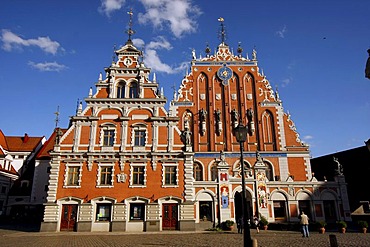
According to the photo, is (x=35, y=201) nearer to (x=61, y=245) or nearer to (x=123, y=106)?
(x=123, y=106)

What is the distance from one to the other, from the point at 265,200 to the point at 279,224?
2.97 m

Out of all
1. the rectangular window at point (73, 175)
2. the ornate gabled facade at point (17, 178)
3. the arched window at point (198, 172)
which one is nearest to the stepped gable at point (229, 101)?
the arched window at point (198, 172)

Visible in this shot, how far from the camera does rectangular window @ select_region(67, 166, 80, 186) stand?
84.7 feet

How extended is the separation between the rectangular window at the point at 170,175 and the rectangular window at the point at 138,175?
2.19 m

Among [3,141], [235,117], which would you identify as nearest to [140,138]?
[235,117]

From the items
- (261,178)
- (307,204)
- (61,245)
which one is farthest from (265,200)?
(61,245)

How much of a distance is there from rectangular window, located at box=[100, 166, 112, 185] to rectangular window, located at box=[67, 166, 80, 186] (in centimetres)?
220

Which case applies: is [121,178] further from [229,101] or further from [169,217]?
[229,101]

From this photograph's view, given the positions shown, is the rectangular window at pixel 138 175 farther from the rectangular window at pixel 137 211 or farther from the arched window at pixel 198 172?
the arched window at pixel 198 172

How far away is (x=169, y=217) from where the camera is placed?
2527 cm

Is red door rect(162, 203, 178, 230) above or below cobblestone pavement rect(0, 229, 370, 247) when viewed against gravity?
above

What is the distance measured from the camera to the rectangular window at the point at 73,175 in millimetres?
25812

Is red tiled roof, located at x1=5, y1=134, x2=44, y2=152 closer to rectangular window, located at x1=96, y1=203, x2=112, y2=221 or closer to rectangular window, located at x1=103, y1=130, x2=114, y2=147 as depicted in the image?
rectangular window, located at x1=103, y1=130, x2=114, y2=147

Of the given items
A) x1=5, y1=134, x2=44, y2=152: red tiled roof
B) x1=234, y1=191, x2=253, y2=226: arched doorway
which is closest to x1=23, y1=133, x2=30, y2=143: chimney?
x1=5, y1=134, x2=44, y2=152: red tiled roof
